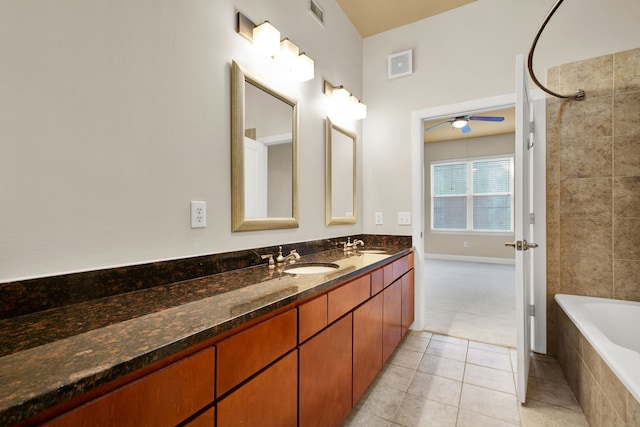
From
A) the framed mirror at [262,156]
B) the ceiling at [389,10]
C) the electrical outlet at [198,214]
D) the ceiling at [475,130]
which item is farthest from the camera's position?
the ceiling at [475,130]

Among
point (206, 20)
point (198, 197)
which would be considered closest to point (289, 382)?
point (198, 197)

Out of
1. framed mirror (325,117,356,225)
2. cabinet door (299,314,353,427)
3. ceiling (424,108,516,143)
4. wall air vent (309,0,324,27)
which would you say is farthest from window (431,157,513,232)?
cabinet door (299,314,353,427)

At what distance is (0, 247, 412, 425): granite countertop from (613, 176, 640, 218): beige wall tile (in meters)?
2.26

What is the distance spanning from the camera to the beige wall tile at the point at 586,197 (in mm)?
2117

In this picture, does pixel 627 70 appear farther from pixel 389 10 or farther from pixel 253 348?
pixel 253 348

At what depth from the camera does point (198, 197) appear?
1370mm

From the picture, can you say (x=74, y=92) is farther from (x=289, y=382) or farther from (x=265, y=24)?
(x=289, y=382)

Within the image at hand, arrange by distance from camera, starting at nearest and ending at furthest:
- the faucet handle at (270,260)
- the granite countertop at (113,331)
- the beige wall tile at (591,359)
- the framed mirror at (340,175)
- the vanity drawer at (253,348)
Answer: the granite countertop at (113,331) → the vanity drawer at (253,348) → the beige wall tile at (591,359) → the faucet handle at (270,260) → the framed mirror at (340,175)

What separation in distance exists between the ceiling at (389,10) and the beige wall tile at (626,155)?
1628 mm

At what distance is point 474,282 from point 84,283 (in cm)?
496

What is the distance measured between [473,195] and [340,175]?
4.92 metres

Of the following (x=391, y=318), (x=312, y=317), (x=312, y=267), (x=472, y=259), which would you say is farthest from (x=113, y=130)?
(x=472, y=259)

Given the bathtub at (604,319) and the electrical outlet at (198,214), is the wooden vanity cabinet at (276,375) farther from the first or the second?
the bathtub at (604,319)

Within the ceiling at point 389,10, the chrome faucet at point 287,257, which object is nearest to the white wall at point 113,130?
the chrome faucet at point 287,257
